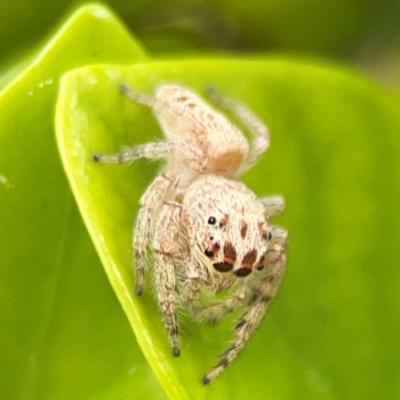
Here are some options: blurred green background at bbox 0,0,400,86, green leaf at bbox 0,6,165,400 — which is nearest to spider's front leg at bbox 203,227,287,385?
green leaf at bbox 0,6,165,400

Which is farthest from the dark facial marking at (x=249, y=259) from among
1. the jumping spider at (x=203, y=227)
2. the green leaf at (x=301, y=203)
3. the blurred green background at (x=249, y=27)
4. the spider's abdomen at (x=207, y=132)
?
the blurred green background at (x=249, y=27)

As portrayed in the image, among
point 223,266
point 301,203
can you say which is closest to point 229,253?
point 223,266

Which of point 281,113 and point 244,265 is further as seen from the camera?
point 281,113

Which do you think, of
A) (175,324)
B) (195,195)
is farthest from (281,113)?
(175,324)

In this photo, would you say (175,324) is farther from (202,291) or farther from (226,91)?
(226,91)

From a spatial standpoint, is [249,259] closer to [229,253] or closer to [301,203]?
[229,253]

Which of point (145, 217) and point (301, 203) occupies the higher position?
point (145, 217)

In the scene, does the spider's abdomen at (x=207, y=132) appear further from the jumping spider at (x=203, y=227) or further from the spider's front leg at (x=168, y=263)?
the spider's front leg at (x=168, y=263)
